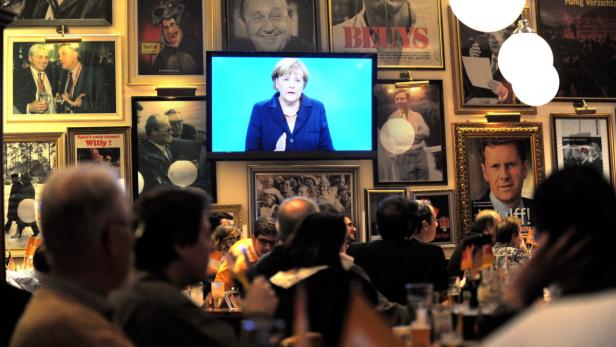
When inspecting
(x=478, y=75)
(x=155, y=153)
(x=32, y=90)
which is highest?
(x=478, y=75)

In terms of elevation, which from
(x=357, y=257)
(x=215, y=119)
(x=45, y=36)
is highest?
(x=45, y=36)

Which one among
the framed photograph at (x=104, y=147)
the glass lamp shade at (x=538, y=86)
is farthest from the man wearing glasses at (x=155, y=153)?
the glass lamp shade at (x=538, y=86)

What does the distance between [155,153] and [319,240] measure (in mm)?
4752

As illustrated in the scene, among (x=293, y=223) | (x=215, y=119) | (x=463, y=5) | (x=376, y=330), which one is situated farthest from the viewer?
(x=215, y=119)

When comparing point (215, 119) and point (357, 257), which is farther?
point (215, 119)

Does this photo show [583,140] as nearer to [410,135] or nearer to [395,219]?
[410,135]

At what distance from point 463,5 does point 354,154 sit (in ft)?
11.9

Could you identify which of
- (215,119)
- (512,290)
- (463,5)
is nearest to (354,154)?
(215,119)

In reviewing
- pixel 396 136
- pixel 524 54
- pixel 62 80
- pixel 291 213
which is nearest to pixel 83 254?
pixel 291 213

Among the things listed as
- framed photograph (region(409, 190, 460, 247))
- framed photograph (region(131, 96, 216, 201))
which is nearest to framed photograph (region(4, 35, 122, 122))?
framed photograph (region(131, 96, 216, 201))

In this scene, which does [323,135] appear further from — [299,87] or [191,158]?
[191,158]

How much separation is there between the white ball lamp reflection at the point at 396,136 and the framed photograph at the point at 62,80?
2519 mm

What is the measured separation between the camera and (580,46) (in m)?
9.20

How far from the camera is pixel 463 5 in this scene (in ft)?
15.6
